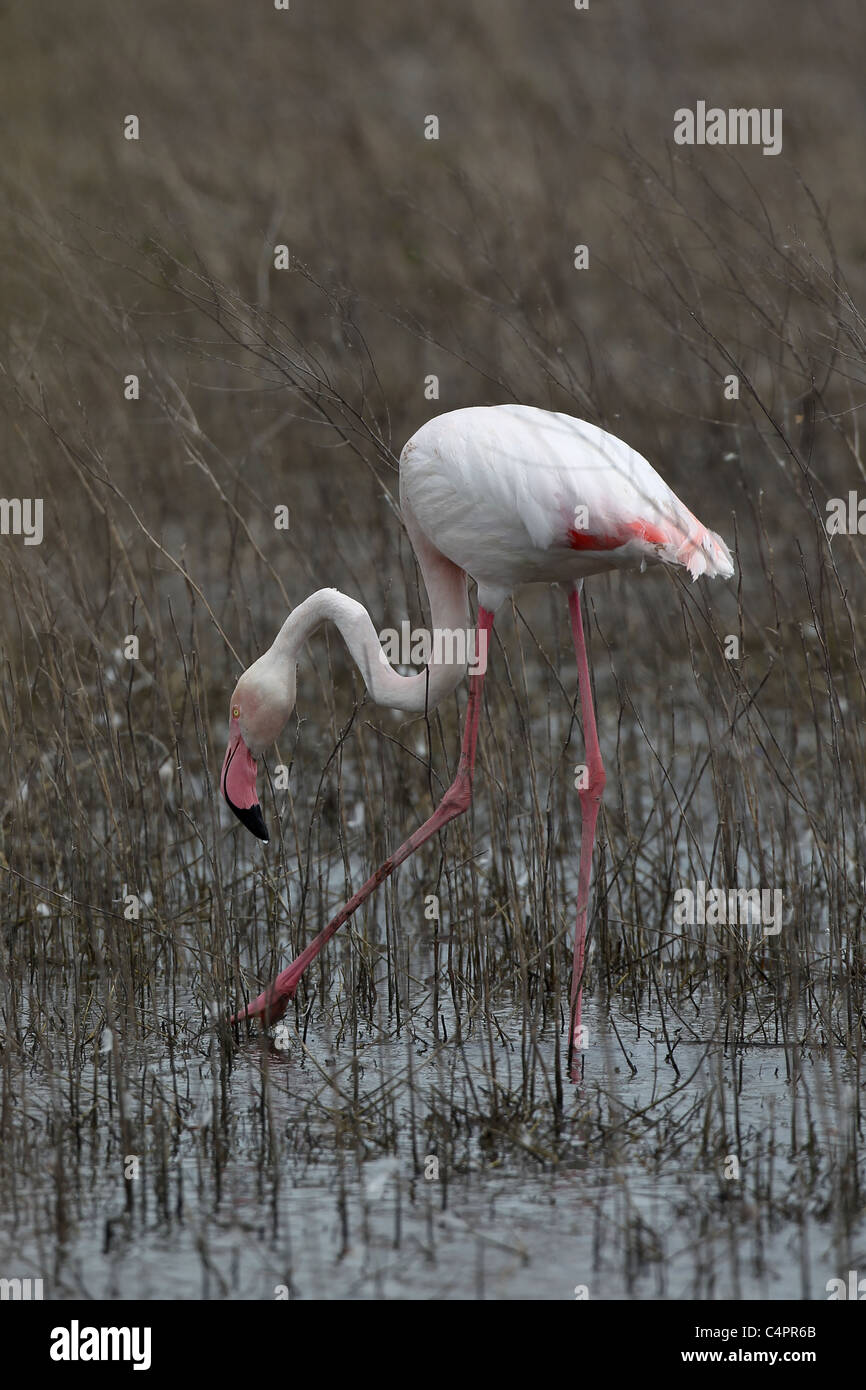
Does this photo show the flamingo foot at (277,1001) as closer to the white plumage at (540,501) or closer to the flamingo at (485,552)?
the flamingo at (485,552)

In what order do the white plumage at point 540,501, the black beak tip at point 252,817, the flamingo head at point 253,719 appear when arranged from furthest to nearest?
the flamingo head at point 253,719 → the black beak tip at point 252,817 → the white plumage at point 540,501

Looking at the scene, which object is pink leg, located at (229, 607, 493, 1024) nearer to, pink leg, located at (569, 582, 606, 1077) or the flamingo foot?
the flamingo foot

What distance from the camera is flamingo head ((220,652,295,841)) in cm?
537

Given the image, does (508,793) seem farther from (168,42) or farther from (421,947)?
(168,42)

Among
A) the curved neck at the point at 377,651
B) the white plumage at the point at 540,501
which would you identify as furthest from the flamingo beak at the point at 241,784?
the white plumage at the point at 540,501

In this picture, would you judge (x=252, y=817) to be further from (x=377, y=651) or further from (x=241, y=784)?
(x=377, y=651)

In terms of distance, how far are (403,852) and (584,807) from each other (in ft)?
1.93

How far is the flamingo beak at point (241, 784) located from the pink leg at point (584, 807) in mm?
950

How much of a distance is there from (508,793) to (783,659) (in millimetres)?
959

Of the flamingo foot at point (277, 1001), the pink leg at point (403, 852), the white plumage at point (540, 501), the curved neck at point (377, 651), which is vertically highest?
the white plumage at point (540, 501)

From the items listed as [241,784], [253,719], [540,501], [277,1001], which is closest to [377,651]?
[253,719]

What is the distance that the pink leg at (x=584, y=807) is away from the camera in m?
5.19

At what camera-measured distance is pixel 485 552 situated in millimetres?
5309

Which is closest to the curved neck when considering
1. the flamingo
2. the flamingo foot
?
the flamingo
